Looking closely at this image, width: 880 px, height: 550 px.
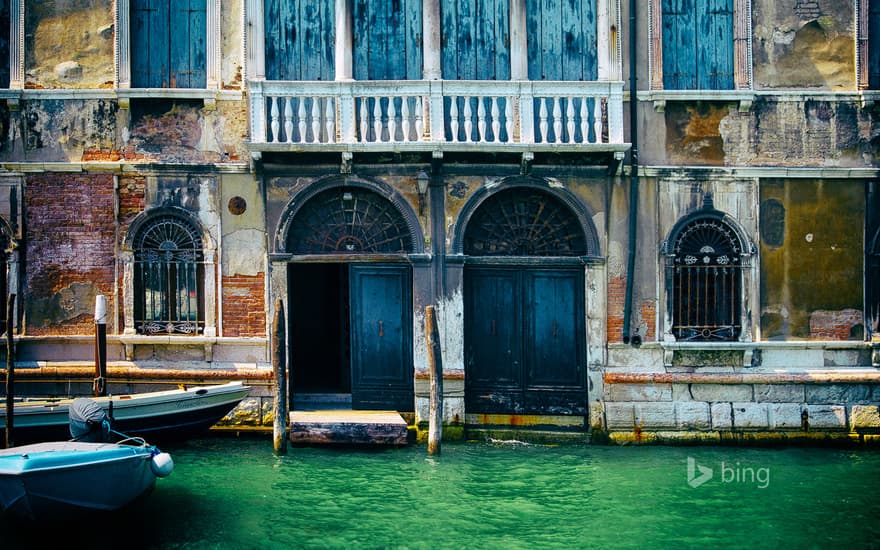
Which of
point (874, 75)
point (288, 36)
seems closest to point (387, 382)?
point (288, 36)

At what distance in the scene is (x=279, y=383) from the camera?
1020 cm

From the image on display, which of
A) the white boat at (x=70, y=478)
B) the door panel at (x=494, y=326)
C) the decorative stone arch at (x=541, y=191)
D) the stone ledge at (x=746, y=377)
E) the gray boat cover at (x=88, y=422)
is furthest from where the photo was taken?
the door panel at (x=494, y=326)

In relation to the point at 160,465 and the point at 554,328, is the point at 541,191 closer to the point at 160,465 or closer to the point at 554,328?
the point at 554,328

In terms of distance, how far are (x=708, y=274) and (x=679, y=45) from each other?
2.79 meters

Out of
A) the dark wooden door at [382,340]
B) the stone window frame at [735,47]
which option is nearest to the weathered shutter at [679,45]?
the stone window frame at [735,47]

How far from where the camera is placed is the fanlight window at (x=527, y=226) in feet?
36.7

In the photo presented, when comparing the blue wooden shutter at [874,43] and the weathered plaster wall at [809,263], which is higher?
the blue wooden shutter at [874,43]

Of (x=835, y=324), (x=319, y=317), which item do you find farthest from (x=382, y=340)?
(x=835, y=324)

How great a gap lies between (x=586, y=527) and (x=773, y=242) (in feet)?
15.5

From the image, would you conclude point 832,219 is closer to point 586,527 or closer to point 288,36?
point 586,527

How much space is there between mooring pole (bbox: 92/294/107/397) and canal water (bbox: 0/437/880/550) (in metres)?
1.06

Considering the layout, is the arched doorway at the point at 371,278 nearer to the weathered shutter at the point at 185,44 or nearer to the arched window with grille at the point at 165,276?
the arched window with grille at the point at 165,276

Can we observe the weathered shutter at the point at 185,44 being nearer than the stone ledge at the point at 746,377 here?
No

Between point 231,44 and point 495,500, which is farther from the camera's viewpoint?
point 231,44
